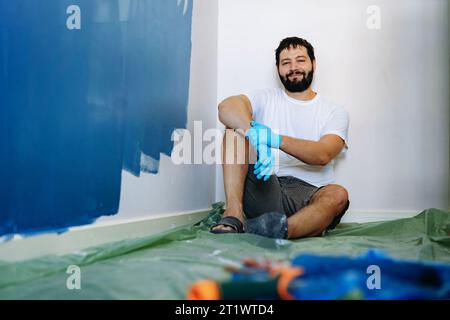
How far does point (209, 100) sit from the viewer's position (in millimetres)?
1853

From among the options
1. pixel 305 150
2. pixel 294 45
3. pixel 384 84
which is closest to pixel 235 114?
pixel 305 150

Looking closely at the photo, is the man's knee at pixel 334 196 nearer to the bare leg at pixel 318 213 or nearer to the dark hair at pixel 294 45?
the bare leg at pixel 318 213

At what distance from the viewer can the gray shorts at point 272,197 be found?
4.50 feet

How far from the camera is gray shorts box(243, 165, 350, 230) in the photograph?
1373 millimetres

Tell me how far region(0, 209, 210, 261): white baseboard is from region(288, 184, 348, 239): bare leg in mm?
415

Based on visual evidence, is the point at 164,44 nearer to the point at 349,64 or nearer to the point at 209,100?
the point at 209,100

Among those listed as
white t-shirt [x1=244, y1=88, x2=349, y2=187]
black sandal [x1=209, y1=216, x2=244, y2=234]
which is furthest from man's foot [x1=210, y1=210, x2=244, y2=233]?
white t-shirt [x1=244, y1=88, x2=349, y2=187]

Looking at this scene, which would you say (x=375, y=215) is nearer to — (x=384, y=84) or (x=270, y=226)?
(x=384, y=84)

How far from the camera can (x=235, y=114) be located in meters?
1.39

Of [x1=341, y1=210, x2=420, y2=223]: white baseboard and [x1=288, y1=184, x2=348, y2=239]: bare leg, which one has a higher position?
[x1=288, y1=184, x2=348, y2=239]: bare leg

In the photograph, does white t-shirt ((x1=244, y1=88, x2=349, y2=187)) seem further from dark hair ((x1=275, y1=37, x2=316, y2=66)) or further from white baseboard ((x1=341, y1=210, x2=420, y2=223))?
white baseboard ((x1=341, y1=210, x2=420, y2=223))

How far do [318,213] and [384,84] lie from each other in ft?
2.57

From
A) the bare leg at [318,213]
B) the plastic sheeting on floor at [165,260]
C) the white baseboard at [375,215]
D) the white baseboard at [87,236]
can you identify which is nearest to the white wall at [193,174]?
the white baseboard at [87,236]

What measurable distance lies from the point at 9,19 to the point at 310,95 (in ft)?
3.78
